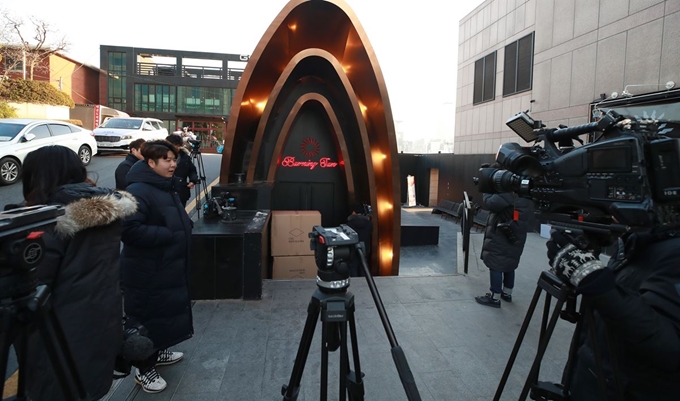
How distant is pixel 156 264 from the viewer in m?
3.00

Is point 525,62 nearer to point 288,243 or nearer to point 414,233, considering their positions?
point 414,233

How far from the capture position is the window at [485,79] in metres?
18.7

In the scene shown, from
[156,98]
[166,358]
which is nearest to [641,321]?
[166,358]

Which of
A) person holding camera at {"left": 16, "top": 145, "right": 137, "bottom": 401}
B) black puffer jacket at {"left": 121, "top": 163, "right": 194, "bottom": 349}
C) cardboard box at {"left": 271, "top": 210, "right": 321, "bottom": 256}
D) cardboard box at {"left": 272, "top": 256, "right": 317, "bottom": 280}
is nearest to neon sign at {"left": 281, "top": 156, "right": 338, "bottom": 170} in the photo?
cardboard box at {"left": 271, "top": 210, "right": 321, "bottom": 256}

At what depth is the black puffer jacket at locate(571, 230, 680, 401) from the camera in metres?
1.42

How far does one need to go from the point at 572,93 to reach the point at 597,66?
1.18 m

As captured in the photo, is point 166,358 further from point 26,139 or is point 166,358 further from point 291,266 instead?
point 26,139

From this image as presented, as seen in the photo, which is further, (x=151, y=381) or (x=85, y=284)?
(x=151, y=381)

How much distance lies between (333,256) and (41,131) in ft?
38.2

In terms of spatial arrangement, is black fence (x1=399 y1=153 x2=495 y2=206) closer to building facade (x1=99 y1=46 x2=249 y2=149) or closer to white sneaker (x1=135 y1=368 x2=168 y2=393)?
white sneaker (x1=135 y1=368 x2=168 y2=393)

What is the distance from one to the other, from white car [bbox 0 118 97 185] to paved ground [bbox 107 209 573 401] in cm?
631

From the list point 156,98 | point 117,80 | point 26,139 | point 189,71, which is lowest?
point 26,139

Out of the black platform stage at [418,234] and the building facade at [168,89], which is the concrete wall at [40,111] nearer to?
the building facade at [168,89]

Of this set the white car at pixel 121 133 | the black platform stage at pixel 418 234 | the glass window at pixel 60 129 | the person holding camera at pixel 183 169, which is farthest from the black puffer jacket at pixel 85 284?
the white car at pixel 121 133
